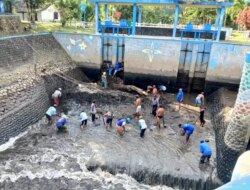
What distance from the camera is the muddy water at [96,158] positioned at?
10250 mm

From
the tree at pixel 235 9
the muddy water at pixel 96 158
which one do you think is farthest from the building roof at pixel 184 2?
the tree at pixel 235 9

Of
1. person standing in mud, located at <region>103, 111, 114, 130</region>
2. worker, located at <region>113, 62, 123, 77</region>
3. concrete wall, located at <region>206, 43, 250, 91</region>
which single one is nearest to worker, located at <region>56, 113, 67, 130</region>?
person standing in mud, located at <region>103, 111, 114, 130</region>

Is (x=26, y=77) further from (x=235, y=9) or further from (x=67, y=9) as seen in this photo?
(x=235, y=9)

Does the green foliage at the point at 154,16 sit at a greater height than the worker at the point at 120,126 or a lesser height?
greater

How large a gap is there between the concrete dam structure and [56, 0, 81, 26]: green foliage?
11.9m

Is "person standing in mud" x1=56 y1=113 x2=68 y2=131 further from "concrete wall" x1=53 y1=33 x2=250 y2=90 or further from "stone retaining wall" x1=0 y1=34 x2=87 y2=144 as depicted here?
"concrete wall" x1=53 y1=33 x2=250 y2=90

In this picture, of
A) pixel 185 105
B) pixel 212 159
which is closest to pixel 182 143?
pixel 212 159

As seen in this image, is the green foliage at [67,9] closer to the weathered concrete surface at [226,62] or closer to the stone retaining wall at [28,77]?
the stone retaining wall at [28,77]

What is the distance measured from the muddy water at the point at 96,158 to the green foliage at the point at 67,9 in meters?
21.2

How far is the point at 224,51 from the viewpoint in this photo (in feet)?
62.2

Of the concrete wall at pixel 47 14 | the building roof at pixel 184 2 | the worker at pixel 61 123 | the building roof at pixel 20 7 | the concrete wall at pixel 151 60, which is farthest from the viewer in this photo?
the concrete wall at pixel 47 14

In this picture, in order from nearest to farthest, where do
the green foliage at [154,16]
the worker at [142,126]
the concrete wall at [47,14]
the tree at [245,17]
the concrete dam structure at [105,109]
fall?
the concrete dam structure at [105,109] → the worker at [142,126] → the tree at [245,17] → the concrete wall at [47,14] → the green foliage at [154,16]

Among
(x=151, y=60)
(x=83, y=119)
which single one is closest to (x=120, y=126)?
(x=83, y=119)

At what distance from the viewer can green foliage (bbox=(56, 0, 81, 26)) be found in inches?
1275
